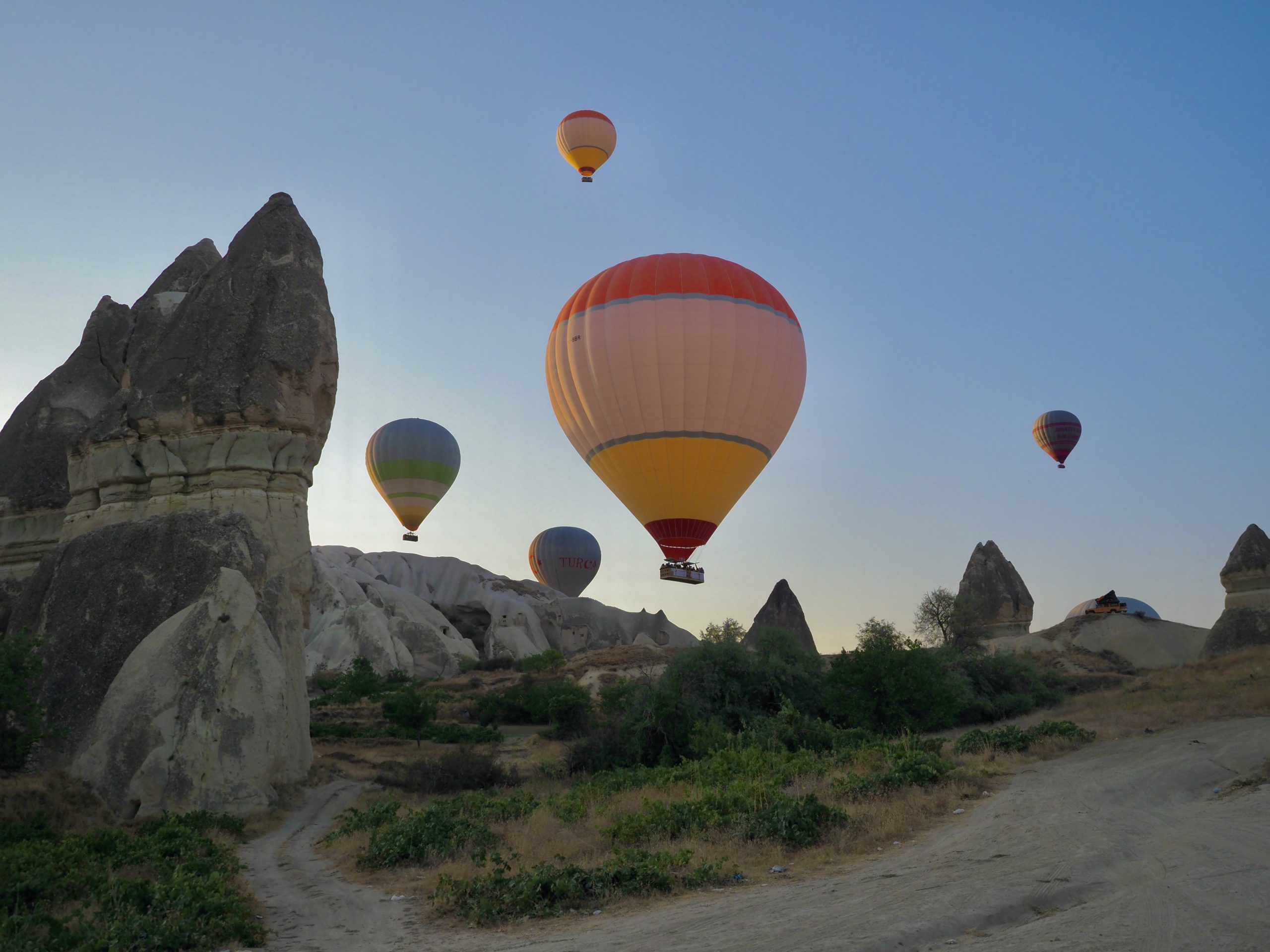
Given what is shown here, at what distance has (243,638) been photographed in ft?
44.7

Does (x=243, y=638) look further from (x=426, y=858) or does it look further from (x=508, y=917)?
(x=508, y=917)

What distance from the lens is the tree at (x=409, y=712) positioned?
80.9ft

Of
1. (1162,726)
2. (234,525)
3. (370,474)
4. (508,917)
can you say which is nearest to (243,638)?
(234,525)

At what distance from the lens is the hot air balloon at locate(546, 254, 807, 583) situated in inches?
1193

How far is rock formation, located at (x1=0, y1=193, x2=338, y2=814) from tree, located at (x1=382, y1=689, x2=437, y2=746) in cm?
820

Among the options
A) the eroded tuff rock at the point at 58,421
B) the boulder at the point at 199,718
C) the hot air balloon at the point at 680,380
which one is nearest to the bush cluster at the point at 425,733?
the eroded tuff rock at the point at 58,421

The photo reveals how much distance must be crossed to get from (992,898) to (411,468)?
183 feet

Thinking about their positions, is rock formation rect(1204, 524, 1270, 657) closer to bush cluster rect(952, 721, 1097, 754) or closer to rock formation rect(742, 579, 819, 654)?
rock formation rect(742, 579, 819, 654)

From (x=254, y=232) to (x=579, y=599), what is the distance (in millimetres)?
57131

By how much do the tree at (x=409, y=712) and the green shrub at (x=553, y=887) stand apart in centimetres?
1738

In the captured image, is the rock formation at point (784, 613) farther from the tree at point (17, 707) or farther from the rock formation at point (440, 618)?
the tree at point (17, 707)

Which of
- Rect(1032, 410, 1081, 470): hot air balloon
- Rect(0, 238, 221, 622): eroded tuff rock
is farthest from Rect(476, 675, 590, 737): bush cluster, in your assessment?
Rect(1032, 410, 1081, 470): hot air balloon

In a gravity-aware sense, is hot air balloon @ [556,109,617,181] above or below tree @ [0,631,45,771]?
above

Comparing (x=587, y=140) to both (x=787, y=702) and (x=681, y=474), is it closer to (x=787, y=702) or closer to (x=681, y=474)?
(x=681, y=474)
